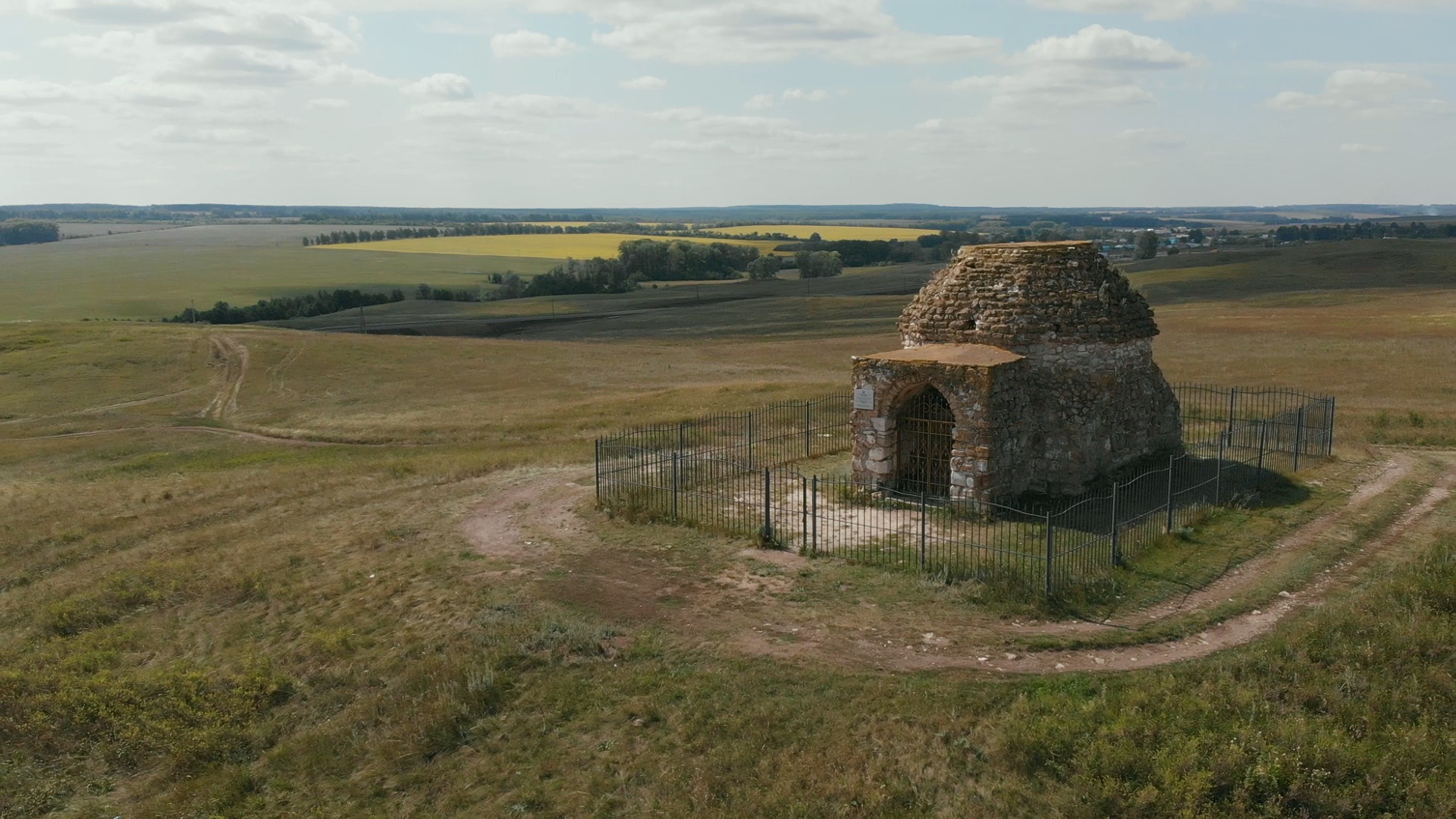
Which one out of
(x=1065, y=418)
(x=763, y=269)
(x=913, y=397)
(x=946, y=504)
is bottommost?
(x=946, y=504)

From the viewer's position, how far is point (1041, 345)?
817 inches

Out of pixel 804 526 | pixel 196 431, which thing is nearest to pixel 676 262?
pixel 196 431

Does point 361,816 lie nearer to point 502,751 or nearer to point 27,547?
point 502,751

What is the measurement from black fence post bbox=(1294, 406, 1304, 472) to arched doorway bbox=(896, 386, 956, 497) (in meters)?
8.36

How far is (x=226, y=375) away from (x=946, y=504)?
44932 millimetres

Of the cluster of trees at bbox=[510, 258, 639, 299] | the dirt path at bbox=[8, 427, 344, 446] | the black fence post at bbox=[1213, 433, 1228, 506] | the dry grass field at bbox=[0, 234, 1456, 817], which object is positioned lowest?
the dirt path at bbox=[8, 427, 344, 446]

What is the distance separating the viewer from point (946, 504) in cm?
1978

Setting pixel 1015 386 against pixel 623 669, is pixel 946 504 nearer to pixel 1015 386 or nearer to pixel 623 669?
pixel 1015 386

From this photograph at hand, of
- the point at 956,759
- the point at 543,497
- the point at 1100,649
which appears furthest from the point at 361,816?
the point at 543,497

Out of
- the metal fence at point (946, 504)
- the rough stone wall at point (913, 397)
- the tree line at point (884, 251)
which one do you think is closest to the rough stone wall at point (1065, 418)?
the metal fence at point (946, 504)

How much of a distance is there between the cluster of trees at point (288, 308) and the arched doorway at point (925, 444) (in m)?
80.8

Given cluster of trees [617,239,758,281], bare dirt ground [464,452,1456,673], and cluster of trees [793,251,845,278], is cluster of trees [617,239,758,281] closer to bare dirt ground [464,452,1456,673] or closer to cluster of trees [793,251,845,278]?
cluster of trees [793,251,845,278]

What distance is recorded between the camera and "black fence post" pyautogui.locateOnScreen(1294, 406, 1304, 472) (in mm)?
22453

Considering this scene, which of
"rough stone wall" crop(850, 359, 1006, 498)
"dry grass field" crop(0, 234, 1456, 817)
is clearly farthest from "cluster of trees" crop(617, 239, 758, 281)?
"rough stone wall" crop(850, 359, 1006, 498)
